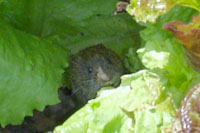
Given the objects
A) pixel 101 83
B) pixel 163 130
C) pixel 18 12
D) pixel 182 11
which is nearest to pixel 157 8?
pixel 182 11

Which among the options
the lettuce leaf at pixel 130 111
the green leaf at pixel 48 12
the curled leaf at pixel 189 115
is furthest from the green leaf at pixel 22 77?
the curled leaf at pixel 189 115

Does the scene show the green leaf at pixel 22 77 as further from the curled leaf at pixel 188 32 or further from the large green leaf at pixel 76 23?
the curled leaf at pixel 188 32

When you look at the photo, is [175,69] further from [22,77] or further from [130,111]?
[22,77]

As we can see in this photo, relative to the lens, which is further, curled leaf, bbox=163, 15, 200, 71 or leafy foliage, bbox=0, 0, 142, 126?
leafy foliage, bbox=0, 0, 142, 126

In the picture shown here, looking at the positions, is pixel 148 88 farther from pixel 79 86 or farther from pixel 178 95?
pixel 79 86

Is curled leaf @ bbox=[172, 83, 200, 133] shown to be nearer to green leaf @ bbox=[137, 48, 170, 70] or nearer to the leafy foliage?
green leaf @ bbox=[137, 48, 170, 70]

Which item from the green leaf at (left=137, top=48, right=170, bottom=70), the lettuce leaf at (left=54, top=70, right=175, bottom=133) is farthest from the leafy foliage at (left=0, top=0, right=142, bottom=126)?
the green leaf at (left=137, top=48, right=170, bottom=70)

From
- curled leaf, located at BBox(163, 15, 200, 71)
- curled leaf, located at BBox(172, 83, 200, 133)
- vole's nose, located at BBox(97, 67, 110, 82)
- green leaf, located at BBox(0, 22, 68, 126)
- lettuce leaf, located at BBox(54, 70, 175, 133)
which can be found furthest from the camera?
vole's nose, located at BBox(97, 67, 110, 82)
